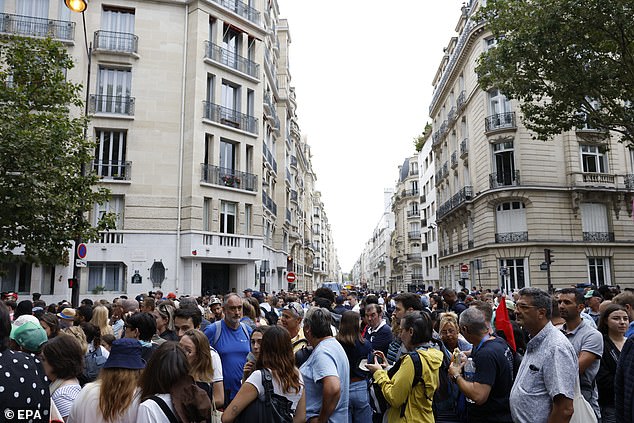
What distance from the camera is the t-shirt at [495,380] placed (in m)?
4.27

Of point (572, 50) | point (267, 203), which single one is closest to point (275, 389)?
point (572, 50)

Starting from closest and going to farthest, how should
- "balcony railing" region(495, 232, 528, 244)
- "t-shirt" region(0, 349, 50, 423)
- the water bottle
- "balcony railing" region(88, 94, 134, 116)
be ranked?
1. "t-shirt" region(0, 349, 50, 423)
2. the water bottle
3. "balcony railing" region(88, 94, 134, 116)
4. "balcony railing" region(495, 232, 528, 244)

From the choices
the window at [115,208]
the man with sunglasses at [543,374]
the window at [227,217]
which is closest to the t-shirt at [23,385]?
the man with sunglasses at [543,374]

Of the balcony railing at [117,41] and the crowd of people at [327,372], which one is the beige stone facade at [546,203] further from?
the crowd of people at [327,372]

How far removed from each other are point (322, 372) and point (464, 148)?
35166mm

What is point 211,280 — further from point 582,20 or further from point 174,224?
point 582,20

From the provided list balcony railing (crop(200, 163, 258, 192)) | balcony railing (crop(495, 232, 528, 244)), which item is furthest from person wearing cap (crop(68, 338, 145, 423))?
balcony railing (crop(495, 232, 528, 244))

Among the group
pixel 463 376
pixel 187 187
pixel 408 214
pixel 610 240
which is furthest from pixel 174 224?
pixel 408 214

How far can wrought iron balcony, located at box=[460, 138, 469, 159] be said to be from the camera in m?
36.3

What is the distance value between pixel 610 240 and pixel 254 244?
22.4 meters

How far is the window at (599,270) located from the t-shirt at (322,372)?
101ft

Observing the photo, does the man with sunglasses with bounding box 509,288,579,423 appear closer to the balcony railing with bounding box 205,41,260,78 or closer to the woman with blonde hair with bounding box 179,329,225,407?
the woman with blonde hair with bounding box 179,329,225,407

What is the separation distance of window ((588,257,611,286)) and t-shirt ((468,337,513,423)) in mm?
30283

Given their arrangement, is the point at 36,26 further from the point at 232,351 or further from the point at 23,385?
the point at 23,385
